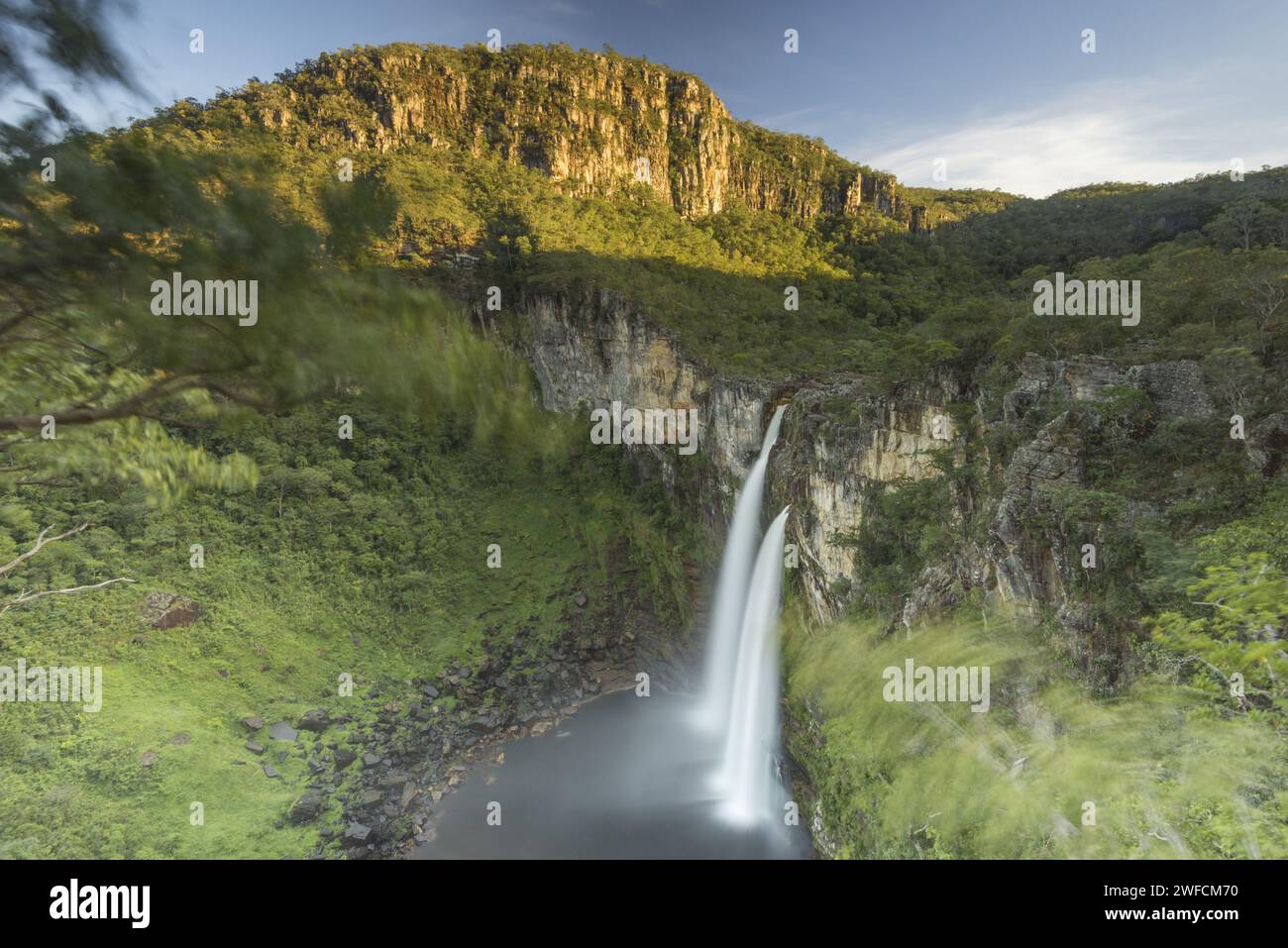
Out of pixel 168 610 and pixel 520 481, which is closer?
pixel 168 610

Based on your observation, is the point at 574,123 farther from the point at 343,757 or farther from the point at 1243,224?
the point at 343,757

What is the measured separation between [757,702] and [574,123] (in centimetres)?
3643

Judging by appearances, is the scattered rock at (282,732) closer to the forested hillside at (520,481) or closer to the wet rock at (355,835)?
the forested hillside at (520,481)

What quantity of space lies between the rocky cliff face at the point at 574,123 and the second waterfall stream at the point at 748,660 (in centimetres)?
2797

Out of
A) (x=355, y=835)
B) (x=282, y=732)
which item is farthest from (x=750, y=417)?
(x=282, y=732)

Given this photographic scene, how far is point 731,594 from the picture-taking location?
16.8 m

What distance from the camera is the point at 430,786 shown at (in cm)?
1423

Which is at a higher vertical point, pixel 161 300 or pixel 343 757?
pixel 161 300

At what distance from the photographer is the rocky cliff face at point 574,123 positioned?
103ft

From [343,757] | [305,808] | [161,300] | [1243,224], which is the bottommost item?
[305,808]

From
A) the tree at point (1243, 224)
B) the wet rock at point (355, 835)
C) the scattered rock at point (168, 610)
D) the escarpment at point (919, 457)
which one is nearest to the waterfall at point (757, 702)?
the escarpment at point (919, 457)

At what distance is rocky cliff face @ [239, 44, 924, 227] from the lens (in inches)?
1237

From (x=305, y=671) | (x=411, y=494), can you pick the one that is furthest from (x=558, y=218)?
(x=305, y=671)

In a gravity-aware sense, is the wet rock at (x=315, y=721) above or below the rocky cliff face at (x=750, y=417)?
below
